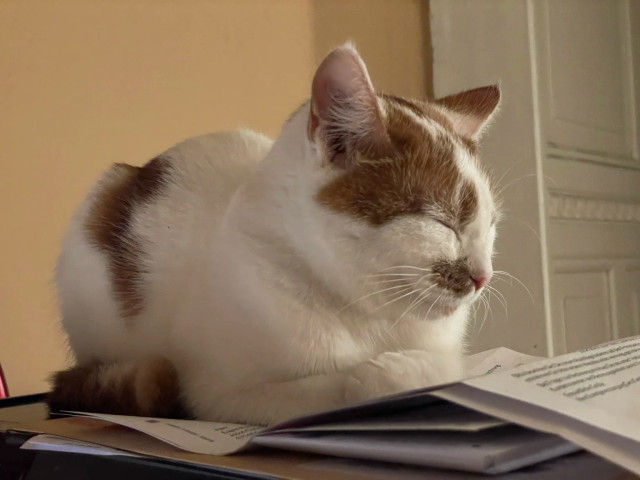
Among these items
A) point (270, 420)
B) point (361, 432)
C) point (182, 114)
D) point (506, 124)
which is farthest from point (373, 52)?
point (361, 432)

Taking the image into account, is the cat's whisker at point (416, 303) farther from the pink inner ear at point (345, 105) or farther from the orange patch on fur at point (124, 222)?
the orange patch on fur at point (124, 222)

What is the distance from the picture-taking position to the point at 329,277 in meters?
0.69

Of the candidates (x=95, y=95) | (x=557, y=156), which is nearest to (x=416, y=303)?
(x=95, y=95)

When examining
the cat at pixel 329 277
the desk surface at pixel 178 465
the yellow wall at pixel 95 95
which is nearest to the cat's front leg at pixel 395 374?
the cat at pixel 329 277

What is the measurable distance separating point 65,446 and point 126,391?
17cm

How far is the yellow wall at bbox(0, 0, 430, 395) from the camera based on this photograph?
120 centimetres

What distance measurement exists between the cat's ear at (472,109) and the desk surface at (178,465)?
0.54 metres

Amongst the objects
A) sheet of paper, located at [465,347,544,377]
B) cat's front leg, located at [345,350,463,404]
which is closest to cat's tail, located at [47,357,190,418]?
cat's front leg, located at [345,350,463,404]

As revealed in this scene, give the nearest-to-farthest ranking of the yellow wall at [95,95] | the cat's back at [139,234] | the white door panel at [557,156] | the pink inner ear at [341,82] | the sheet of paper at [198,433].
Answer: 1. the sheet of paper at [198,433]
2. the pink inner ear at [341,82]
3. the cat's back at [139,234]
4. the yellow wall at [95,95]
5. the white door panel at [557,156]

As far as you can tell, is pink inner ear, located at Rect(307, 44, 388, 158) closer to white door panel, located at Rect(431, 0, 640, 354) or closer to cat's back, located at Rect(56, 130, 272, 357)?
cat's back, located at Rect(56, 130, 272, 357)

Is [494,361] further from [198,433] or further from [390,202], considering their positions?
[198,433]

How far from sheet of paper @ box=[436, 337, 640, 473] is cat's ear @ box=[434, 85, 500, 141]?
1.48 feet

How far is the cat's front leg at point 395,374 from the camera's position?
57 cm

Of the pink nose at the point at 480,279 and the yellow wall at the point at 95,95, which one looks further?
the yellow wall at the point at 95,95
